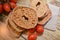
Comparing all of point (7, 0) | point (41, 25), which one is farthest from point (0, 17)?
point (41, 25)

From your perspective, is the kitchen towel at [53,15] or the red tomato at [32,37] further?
A: the kitchen towel at [53,15]

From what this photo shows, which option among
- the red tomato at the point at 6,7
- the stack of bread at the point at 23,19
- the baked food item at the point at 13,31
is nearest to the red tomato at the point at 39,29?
the stack of bread at the point at 23,19

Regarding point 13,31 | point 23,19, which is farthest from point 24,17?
point 13,31

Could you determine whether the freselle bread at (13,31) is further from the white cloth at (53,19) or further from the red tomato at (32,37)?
the white cloth at (53,19)

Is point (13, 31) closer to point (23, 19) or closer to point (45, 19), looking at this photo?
point (23, 19)

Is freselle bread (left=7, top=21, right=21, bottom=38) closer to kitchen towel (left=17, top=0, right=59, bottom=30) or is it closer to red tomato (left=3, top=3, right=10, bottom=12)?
red tomato (left=3, top=3, right=10, bottom=12)

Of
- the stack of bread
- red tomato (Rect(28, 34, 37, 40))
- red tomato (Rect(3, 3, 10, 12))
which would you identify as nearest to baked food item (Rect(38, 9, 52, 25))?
the stack of bread

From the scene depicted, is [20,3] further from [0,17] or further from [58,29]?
[58,29]
